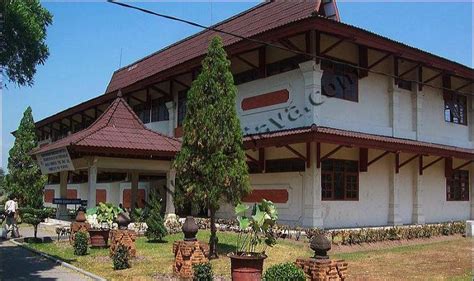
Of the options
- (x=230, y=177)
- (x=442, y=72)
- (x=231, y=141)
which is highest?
(x=442, y=72)

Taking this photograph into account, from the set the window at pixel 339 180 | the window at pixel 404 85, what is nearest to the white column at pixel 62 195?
the window at pixel 339 180

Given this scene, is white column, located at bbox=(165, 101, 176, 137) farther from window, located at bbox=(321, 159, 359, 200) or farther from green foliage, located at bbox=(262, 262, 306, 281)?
green foliage, located at bbox=(262, 262, 306, 281)

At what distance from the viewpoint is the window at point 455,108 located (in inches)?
959

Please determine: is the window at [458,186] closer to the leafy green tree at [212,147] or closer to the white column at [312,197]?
the white column at [312,197]

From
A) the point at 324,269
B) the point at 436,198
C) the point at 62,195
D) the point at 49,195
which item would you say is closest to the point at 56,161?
the point at 62,195

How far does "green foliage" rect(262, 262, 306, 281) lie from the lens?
7.93 meters

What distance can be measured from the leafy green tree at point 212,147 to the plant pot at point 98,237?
2.99 m

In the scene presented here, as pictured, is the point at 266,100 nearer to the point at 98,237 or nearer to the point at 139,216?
the point at 139,216

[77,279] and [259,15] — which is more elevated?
[259,15]

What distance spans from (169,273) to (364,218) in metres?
11.0

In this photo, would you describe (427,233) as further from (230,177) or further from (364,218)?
(230,177)

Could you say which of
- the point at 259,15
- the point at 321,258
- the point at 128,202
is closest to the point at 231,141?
the point at 321,258

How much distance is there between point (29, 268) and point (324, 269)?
6857mm

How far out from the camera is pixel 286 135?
16750mm
